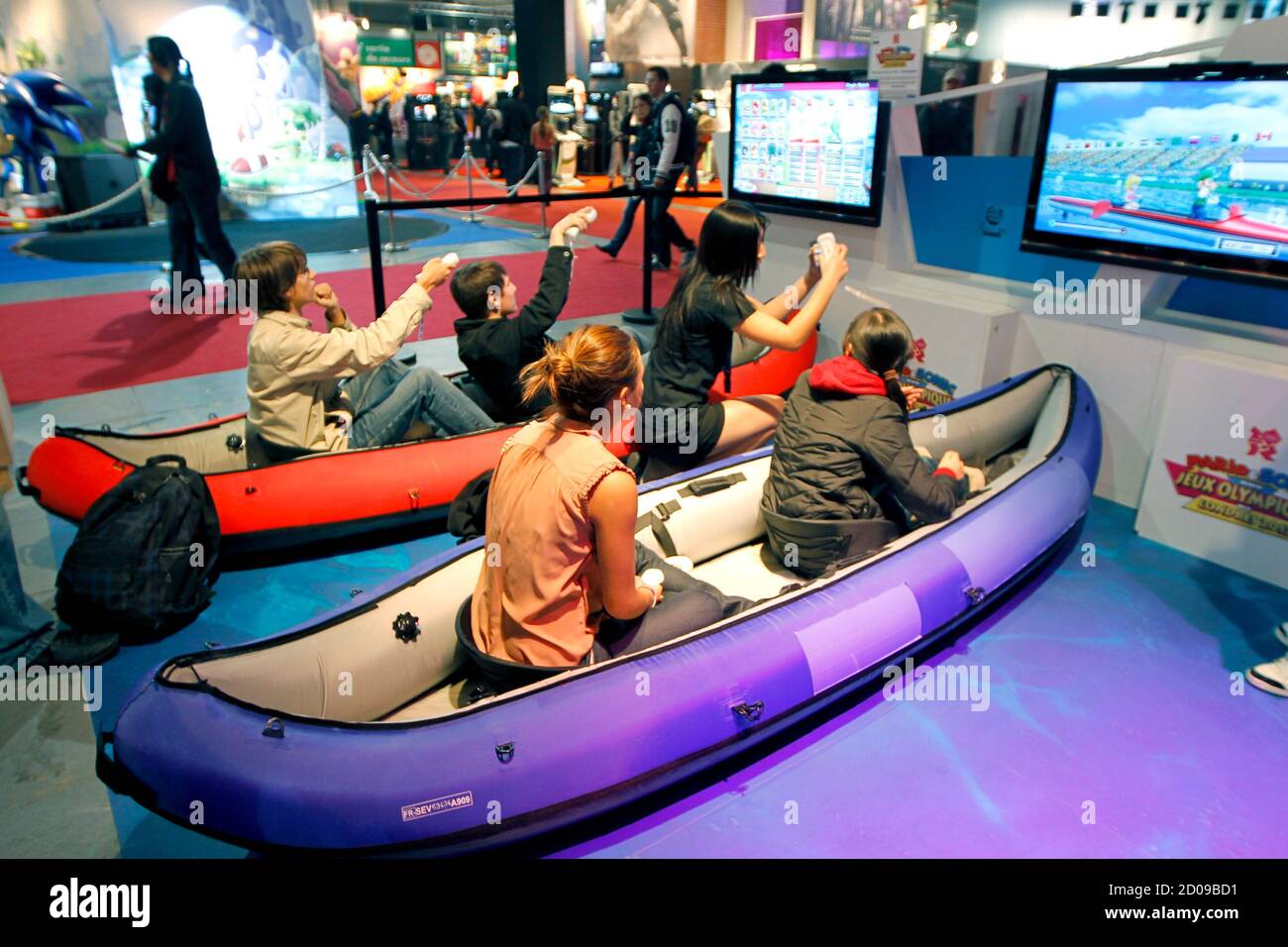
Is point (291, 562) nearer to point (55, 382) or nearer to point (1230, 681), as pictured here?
point (55, 382)

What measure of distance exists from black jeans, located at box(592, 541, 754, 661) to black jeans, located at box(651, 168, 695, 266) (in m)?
5.78

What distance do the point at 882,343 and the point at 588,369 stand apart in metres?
1.24

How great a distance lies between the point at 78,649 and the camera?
295cm

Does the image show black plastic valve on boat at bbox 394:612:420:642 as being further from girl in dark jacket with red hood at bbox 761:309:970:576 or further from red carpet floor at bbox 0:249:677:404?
red carpet floor at bbox 0:249:677:404

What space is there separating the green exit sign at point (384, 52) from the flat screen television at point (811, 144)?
54.9 feet

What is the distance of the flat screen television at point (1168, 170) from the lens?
11.0 ft

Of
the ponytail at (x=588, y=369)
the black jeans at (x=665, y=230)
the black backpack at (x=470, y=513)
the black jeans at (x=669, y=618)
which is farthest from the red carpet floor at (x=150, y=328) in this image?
the ponytail at (x=588, y=369)

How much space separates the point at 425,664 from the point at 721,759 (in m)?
0.87

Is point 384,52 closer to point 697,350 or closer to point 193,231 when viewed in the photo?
point 193,231

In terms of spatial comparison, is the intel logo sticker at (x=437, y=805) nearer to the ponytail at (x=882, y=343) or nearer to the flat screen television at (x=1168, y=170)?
the ponytail at (x=882, y=343)

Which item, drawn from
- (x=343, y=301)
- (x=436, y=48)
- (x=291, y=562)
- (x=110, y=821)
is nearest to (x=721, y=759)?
(x=110, y=821)

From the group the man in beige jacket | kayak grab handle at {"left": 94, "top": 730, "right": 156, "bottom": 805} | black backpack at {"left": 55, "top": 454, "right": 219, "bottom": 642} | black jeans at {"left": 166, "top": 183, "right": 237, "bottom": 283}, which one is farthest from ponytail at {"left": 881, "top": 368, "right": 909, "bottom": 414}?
black jeans at {"left": 166, "top": 183, "right": 237, "bottom": 283}

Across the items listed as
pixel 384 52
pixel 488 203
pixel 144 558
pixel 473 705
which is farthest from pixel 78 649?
pixel 384 52
